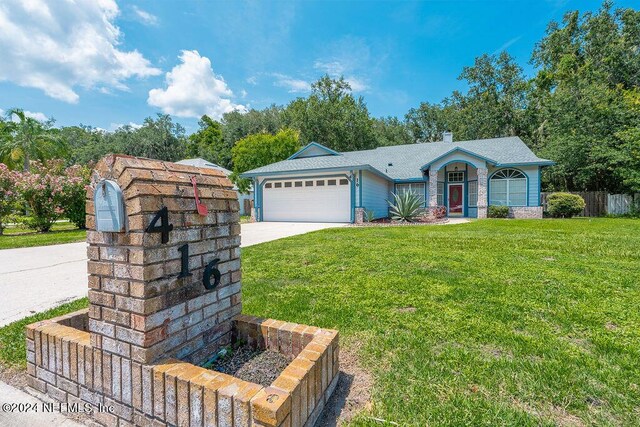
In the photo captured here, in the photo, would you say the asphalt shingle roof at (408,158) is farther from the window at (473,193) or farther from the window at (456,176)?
the window at (473,193)

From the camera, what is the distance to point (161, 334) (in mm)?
1693

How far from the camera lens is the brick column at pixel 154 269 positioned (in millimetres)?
1615

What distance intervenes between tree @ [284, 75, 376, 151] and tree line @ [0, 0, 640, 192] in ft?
0.31

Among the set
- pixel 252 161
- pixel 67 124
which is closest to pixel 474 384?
pixel 252 161

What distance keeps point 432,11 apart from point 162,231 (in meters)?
14.9

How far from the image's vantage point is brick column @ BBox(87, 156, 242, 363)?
1.62 meters

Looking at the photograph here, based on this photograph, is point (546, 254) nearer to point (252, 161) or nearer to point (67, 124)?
point (252, 161)

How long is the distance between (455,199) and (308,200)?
29.8 ft

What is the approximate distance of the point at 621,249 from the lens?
19.6 ft

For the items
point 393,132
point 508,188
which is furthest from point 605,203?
point 393,132

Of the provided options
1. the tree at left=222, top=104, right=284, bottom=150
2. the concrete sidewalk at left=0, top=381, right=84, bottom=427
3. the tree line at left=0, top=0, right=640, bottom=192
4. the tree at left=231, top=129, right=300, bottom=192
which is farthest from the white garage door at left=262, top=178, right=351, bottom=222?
the tree at left=222, top=104, right=284, bottom=150

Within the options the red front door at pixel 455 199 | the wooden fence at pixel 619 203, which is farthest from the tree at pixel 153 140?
the wooden fence at pixel 619 203

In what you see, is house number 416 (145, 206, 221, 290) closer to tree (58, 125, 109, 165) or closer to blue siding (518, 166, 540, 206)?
blue siding (518, 166, 540, 206)

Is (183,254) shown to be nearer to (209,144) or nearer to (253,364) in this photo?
(253,364)
